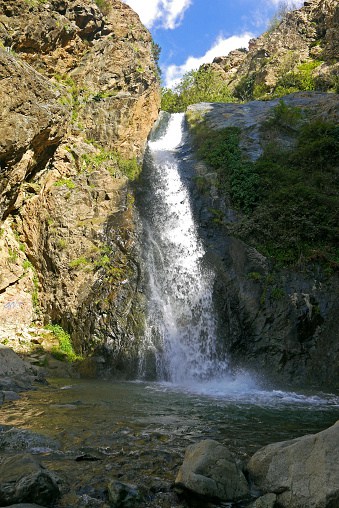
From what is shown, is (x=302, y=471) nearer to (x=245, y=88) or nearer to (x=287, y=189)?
(x=287, y=189)

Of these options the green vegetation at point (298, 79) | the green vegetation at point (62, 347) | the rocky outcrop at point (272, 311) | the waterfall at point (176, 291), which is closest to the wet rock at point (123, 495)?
the waterfall at point (176, 291)

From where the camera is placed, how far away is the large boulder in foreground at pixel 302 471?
3.88m

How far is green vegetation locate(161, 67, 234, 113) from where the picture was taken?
47247mm

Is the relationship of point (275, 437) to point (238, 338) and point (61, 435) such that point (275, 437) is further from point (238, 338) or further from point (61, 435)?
point (238, 338)

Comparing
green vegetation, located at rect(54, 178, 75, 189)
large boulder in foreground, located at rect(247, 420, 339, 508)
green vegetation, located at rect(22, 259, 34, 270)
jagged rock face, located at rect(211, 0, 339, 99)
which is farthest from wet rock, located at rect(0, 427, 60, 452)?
jagged rock face, located at rect(211, 0, 339, 99)

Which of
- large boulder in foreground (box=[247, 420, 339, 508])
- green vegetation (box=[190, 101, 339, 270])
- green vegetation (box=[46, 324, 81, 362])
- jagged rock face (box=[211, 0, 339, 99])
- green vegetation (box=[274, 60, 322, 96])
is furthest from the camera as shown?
jagged rock face (box=[211, 0, 339, 99])

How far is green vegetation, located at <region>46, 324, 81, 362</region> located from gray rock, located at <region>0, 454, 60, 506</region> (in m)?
10.3

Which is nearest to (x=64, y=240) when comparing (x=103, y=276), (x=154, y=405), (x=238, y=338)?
(x=103, y=276)

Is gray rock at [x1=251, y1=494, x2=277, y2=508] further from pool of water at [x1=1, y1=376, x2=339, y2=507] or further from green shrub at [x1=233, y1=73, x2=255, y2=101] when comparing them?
green shrub at [x1=233, y1=73, x2=255, y2=101]

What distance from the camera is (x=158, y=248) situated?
18094 millimetres

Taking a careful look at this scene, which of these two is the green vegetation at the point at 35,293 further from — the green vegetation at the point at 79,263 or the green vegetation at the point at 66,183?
the green vegetation at the point at 66,183

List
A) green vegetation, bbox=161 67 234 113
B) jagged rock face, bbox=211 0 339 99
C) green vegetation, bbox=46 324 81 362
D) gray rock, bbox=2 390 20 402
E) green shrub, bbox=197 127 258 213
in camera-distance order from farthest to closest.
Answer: green vegetation, bbox=161 67 234 113 < jagged rock face, bbox=211 0 339 99 < green shrub, bbox=197 127 258 213 < green vegetation, bbox=46 324 81 362 < gray rock, bbox=2 390 20 402

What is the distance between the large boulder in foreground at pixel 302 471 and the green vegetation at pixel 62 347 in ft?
35.5

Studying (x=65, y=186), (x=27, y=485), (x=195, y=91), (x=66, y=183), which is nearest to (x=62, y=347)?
(x=65, y=186)
